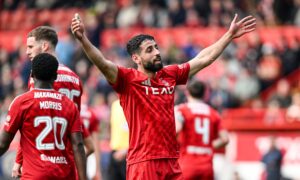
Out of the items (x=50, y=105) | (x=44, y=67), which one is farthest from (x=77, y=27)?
(x=50, y=105)

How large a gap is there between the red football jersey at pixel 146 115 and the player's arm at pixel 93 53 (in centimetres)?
11

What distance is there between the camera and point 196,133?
14391mm

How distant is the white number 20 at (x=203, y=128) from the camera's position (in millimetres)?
14406

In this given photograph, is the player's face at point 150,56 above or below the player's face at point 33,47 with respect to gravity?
below

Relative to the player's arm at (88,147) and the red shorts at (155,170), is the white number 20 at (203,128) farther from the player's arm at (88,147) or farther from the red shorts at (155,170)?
the red shorts at (155,170)

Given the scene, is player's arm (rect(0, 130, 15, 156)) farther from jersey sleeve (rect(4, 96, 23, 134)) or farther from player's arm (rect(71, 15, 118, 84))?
player's arm (rect(71, 15, 118, 84))

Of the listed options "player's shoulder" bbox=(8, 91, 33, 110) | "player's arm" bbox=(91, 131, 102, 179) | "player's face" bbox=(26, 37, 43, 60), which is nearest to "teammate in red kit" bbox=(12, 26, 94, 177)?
"player's face" bbox=(26, 37, 43, 60)

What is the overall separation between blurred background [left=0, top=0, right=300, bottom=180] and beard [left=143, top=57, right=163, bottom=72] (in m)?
7.98

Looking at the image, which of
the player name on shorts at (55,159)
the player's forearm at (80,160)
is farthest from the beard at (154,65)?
the player name on shorts at (55,159)

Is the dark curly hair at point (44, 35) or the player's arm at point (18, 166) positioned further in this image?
the dark curly hair at point (44, 35)

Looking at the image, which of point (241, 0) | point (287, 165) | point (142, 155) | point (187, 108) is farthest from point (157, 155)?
point (241, 0)

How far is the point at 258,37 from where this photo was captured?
85.9ft

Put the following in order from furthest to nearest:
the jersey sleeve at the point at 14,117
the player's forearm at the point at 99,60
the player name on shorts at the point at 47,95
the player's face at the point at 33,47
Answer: the player's face at the point at 33,47 < the player's forearm at the point at 99,60 < the player name on shorts at the point at 47,95 < the jersey sleeve at the point at 14,117

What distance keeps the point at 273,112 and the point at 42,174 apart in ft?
40.8
